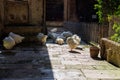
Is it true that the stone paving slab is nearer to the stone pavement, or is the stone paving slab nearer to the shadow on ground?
the stone pavement

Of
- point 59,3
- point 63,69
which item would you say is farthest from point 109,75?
point 59,3

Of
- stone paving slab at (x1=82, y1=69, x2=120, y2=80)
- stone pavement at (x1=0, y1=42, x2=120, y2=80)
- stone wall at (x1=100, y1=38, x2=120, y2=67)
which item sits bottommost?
stone paving slab at (x1=82, y1=69, x2=120, y2=80)

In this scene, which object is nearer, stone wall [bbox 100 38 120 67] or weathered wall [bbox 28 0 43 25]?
stone wall [bbox 100 38 120 67]

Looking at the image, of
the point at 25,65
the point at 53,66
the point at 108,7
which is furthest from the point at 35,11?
the point at 53,66

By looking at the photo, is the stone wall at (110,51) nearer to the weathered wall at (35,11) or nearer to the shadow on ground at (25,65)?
the shadow on ground at (25,65)

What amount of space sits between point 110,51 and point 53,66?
1.72 metres

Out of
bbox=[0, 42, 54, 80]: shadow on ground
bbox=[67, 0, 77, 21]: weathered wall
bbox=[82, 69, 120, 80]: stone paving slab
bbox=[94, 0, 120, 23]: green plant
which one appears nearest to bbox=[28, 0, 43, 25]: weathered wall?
bbox=[0, 42, 54, 80]: shadow on ground

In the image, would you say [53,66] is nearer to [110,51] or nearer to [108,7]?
[110,51]

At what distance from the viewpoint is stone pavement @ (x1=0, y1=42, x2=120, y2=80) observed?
19.9 feet

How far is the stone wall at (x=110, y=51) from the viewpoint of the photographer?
7.19 metres

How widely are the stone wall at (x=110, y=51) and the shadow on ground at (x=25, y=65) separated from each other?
1701mm

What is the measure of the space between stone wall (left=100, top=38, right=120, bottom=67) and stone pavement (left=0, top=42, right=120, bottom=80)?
0.17 metres

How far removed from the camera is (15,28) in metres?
12.0

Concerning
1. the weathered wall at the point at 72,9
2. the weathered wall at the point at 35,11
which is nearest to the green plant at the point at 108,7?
the weathered wall at the point at 35,11
